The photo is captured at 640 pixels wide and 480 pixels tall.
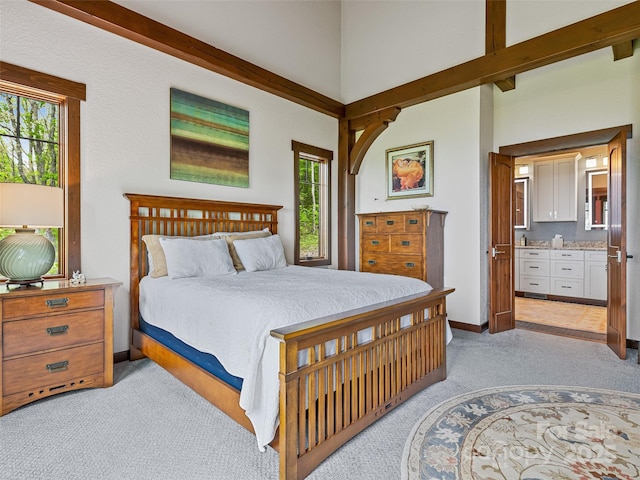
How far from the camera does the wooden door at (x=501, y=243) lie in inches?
160

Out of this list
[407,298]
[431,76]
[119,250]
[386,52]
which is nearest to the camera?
[407,298]

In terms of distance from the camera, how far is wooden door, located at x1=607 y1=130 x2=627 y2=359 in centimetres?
321

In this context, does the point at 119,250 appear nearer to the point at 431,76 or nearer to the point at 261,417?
the point at 261,417

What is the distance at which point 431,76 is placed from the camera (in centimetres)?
415

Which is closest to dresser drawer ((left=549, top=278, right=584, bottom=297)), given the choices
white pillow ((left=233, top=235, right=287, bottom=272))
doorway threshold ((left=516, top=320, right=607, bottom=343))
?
doorway threshold ((left=516, top=320, right=607, bottom=343))

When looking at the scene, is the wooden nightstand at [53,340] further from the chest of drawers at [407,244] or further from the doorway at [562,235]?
the doorway at [562,235]

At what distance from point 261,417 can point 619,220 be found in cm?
375

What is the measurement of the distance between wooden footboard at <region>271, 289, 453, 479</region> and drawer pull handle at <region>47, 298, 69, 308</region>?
1749 millimetres

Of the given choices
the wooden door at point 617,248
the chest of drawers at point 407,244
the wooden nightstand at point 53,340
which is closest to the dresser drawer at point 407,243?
the chest of drawers at point 407,244

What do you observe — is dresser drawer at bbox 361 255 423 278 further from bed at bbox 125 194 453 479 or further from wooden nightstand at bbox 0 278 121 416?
wooden nightstand at bbox 0 278 121 416

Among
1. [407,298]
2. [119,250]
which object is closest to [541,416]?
[407,298]

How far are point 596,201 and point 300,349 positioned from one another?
6735 mm

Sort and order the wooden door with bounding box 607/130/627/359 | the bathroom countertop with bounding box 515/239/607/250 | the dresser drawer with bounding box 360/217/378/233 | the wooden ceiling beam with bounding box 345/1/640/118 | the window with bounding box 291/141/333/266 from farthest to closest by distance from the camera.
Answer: the bathroom countertop with bounding box 515/239/607/250, the window with bounding box 291/141/333/266, the dresser drawer with bounding box 360/217/378/233, the wooden door with bounding box 607/130/627/359, the wooden ceiling beam with bounding box 345/1/640/118

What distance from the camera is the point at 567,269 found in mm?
5770
